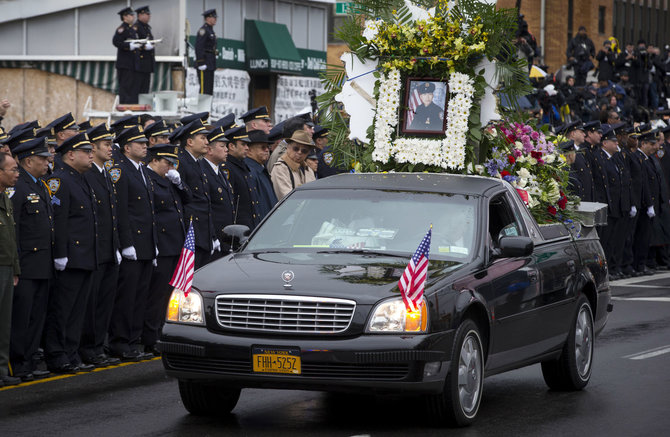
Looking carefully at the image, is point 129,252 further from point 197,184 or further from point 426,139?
point 426,139

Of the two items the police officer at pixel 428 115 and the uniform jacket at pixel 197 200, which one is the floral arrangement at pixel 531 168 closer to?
the police officer at pixel 428 115

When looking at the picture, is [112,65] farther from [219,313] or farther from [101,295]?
[219,313]

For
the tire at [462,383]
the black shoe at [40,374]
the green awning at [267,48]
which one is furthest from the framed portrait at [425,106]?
the green awning at [267,48]

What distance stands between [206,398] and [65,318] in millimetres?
3007

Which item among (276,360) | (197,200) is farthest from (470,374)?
(197,200)

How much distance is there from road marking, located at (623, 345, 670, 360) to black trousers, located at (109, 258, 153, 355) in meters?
4.63

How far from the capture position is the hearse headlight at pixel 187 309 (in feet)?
29.3

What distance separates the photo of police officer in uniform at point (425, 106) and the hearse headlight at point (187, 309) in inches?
193

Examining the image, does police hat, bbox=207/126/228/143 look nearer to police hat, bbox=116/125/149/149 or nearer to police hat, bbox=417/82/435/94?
police hat, bbox=116/125/149/149

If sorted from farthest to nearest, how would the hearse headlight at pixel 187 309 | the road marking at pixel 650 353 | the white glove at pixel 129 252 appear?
1. the white glove at pixel 129 252
2. the road marking at pixel 650 353
3. the hearse headlight at pixel 187 309

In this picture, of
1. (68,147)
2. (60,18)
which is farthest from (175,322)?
(60,18)

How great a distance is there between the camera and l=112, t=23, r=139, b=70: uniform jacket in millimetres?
27125

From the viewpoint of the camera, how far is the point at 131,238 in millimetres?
12914

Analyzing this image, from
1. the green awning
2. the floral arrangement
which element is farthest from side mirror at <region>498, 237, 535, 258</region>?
the green awning
